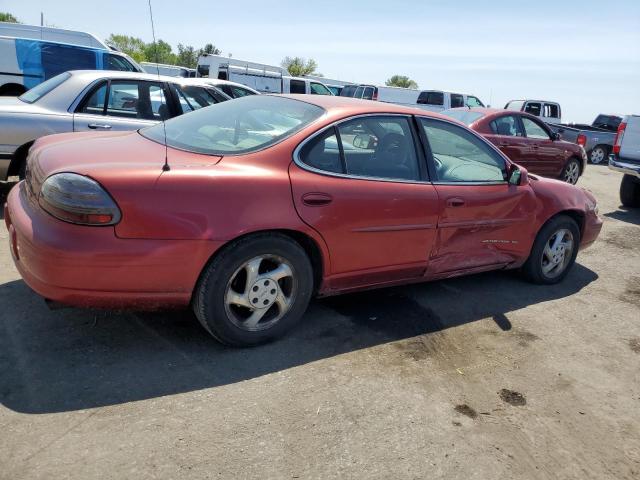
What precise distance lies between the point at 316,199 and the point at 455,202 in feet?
3.94

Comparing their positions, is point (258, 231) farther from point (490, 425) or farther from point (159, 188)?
point (490, 425)

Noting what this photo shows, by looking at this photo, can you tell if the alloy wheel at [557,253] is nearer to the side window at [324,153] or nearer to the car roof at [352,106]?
the car roof at [352,106]

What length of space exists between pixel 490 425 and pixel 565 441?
1.19 ft

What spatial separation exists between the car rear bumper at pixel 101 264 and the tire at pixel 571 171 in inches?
381

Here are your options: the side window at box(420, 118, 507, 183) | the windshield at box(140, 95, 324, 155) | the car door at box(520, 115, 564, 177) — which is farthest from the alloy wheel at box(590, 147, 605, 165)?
the windshield at box(140, 95, 324, 155)

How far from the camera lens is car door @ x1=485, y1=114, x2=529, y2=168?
31.0ft

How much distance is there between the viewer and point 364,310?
13.3ft

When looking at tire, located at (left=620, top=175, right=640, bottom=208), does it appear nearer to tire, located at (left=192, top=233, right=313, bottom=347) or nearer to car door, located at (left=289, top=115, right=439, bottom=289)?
car door, located at (left=289, top=115, right=439, bottom=289)

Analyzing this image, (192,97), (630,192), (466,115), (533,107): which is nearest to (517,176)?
(192,97)

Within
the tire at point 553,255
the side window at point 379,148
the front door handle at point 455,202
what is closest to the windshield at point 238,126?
the side window at point 379,148

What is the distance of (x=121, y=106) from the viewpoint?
20.4 feet

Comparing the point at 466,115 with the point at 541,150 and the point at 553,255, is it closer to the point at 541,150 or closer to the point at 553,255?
the point at 541,150

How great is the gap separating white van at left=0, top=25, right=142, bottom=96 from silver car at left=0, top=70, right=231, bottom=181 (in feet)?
10.0

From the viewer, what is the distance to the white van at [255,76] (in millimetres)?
19812
